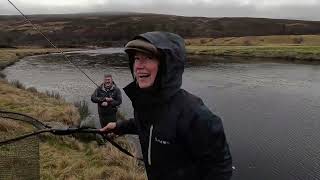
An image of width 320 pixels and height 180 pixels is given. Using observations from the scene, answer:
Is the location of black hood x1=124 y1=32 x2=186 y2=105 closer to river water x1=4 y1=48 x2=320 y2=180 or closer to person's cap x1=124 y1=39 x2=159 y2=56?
person's cap x1=124 y1=39 x2=159 y2=56

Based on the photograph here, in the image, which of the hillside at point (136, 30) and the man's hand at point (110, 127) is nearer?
the man's hand at point (110, 127)

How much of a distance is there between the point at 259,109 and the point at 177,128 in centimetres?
1961

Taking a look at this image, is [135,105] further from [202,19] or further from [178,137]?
[202,19]

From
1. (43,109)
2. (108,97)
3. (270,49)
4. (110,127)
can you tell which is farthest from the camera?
(270,49)

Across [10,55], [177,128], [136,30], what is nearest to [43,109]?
[177,128]

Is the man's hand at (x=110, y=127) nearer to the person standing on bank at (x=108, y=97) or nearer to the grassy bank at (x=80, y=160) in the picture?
the grassy bank at (x=80, y=160)

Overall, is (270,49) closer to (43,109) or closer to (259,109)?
(259,109)

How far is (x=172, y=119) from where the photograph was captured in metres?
2.78

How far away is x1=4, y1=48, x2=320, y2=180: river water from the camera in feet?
44.1

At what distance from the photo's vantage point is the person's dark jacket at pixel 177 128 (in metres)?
2.71

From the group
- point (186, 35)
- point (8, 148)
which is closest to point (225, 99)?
point (8, 148)

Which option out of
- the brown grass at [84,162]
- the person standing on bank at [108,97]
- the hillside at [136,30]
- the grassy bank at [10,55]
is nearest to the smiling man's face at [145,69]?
the brown grass at [84,162]

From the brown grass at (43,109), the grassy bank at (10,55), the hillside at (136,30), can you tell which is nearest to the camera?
the brown grass at (43,109)

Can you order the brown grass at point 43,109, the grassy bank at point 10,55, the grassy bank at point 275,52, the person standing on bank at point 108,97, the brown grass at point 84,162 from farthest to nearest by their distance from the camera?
the grassy bank at point 275,52 < the grassy bank at point 10,55 < the brown grass at point 43,109 < the person standing on bank at point 108,97 < the brown grass at point 84,162
